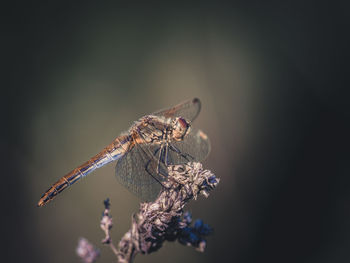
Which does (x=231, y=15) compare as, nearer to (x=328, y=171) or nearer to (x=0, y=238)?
(x=328, y=171)

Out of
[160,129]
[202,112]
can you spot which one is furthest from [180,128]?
[202,112]

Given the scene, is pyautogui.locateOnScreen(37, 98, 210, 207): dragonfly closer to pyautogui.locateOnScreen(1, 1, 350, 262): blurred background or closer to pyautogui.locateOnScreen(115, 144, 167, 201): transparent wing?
pyautogui.locateOnScreen(115, 144, 167, 201): transparent wing

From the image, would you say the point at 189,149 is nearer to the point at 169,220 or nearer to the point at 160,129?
the point at 160,129

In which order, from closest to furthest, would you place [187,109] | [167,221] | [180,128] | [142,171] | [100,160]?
[167,221], [142,171], [180,128], [100,160], [187,109]

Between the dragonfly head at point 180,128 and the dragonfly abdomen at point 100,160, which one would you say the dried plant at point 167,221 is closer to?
the dragonfly head at point 180,128

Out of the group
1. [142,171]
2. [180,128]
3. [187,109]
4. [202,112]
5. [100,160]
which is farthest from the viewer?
[202,112]

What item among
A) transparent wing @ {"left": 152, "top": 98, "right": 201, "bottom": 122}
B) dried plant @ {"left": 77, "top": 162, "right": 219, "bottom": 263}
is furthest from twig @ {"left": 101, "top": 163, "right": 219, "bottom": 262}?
transparent wing @ {"left": 152, "top": 98, "right": 201, "bottom": 122}

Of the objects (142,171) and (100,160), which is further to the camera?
(100,160)
